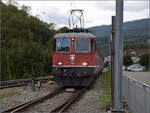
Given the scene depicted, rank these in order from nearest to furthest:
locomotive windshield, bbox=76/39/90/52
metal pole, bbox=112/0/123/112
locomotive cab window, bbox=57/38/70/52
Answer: metal pole, bbox=112/0/123/112, locomotive windshield, bbox=76/39/90/52, locomotive cab window, bbox=57/38/70/52

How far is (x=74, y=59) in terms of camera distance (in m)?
14.1

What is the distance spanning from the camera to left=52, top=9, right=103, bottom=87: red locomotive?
13.8 meters

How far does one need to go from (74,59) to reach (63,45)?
1095 mm

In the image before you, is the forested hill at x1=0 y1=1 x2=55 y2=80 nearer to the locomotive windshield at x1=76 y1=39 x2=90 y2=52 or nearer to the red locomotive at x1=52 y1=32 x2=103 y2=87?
the red locomotive at x1=52 y1=32 x2=103 y2=87

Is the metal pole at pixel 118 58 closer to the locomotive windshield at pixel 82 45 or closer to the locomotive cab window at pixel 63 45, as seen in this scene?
the locomotive windshield at pixel 82 45

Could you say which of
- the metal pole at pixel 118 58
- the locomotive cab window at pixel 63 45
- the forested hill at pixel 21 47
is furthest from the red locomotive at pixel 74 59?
the forested hill at pixel 21 47

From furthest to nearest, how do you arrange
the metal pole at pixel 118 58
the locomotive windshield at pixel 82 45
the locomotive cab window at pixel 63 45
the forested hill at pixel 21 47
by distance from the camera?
the forested hill at pixel 21 47
the locomotive cab window at pixel 63 45
the locomotive windshield at pixel 82 45
the metal pole at pixel 118 58

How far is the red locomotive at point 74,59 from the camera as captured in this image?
45.3 ft

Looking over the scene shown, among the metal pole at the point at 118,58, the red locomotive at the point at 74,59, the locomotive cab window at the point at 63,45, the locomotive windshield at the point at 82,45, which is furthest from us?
the locomotive cab window at the point at 63,45

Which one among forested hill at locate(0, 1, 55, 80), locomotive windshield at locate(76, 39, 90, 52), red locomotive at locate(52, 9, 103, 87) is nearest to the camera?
red locomotive at locate(52, 9, 103, 87)

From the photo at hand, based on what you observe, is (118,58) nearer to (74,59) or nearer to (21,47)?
(74,59)

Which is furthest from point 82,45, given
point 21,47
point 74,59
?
point 21,47

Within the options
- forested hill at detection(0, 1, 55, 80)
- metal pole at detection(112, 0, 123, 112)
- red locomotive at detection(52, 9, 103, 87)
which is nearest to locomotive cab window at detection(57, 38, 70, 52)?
red locomotive at detection(52, 9, 103, 87)

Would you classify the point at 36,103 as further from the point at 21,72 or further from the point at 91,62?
the point at 21,72
